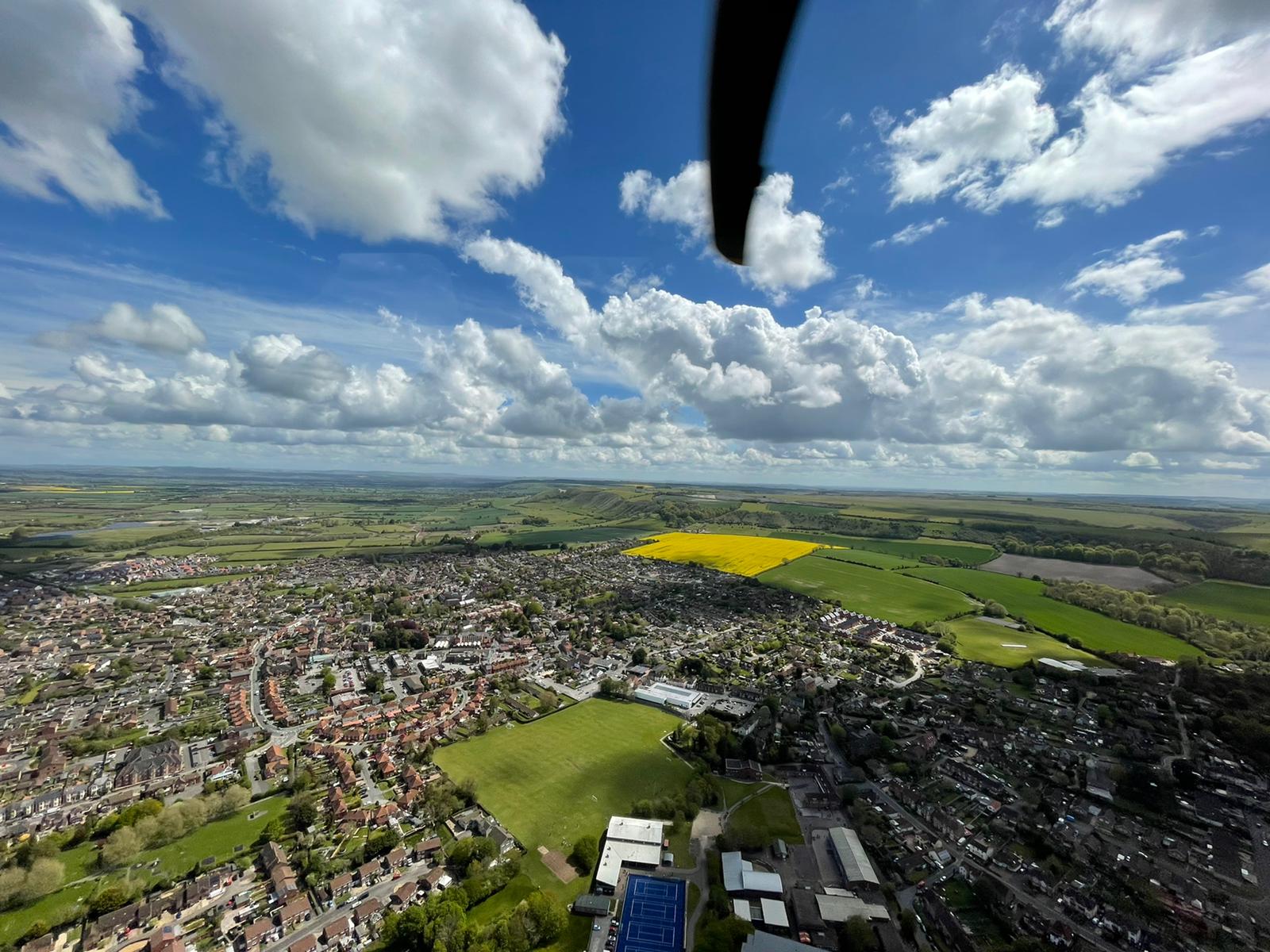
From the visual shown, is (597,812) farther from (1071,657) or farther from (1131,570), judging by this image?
(1131,570)

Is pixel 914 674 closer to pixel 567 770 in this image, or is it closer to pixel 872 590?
pixel 872 590

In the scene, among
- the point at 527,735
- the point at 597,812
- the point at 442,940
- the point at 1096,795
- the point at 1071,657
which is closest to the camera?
the point at 442,940

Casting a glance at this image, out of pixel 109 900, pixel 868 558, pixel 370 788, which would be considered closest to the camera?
pixel 109 900

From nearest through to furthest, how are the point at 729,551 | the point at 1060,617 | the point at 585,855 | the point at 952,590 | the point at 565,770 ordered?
1. the point at 585,855
2. the point at 565,770
3. the point at 1060,617
4. the point at 952,590
5. the point at 729,551

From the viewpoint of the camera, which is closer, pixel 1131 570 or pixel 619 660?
pixel 619 660

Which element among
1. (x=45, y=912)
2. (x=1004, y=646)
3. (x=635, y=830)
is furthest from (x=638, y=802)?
(x=1004, y=646)

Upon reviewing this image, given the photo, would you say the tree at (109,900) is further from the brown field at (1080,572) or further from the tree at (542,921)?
the brown field at (1080,572)

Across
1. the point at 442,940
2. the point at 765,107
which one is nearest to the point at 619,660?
the point at 442,940

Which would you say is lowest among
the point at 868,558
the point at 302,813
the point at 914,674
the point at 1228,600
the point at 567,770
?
the point at 914,674
